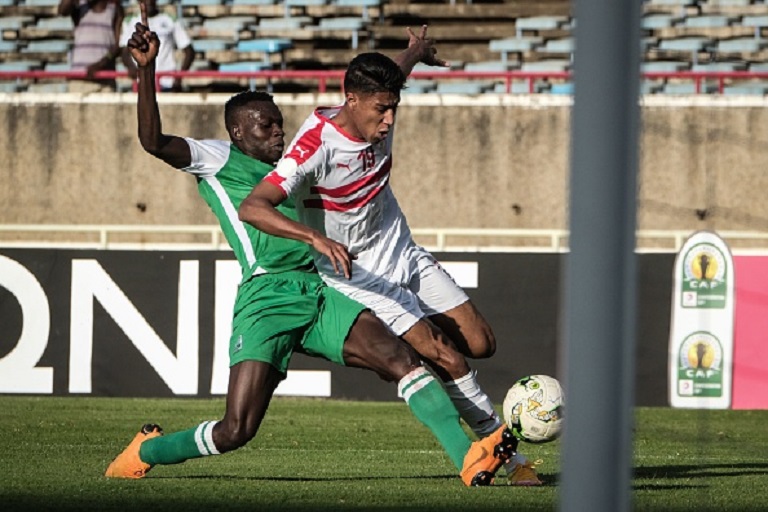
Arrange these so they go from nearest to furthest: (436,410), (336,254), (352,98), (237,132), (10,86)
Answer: (336,254)
(436,410)
(352,98)
(237,132)
(10,86)

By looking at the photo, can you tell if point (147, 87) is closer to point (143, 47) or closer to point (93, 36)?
point (143, 47)

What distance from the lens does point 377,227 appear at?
6930 mm

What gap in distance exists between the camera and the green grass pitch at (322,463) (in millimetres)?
6141

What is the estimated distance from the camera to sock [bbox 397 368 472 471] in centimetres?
634

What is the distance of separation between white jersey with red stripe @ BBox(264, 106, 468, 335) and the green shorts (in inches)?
7.8

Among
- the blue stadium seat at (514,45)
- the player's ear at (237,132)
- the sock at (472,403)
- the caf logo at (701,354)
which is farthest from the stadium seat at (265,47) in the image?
the sock at (472,403)

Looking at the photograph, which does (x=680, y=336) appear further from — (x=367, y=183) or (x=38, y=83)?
(x=38, y=83)

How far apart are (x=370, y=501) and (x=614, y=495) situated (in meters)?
3.51

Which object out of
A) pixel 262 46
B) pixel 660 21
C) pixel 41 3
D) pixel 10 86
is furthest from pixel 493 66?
pixel 41 3

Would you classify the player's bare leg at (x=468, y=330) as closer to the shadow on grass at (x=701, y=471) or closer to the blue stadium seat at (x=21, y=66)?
the shadow on grass at (x=701, y=471)

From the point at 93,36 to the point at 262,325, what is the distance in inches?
438

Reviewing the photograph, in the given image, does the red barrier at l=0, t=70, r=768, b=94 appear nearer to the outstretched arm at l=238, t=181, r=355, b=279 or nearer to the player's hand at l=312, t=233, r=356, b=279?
the outstretched arm at l=238, t=181, r=355, b=279

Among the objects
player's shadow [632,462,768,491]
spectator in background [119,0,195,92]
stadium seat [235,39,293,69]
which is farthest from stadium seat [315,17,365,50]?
player's shadow [632,462,768,491]

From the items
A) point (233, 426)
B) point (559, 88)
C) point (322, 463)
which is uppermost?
point (559, 88)
